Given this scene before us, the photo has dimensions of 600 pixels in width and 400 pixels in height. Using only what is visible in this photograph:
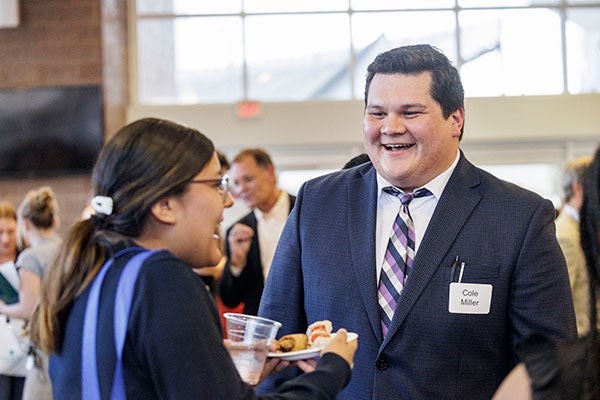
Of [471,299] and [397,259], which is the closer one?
[471,299]

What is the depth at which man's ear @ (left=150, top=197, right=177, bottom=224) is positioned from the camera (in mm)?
1749

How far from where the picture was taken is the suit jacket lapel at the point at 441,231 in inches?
89.4

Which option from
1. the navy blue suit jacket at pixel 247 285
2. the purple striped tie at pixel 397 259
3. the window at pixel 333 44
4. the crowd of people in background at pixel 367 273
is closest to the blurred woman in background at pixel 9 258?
the navy blue suit jacket at pixel 247 285

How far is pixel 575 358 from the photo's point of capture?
4.39 feet

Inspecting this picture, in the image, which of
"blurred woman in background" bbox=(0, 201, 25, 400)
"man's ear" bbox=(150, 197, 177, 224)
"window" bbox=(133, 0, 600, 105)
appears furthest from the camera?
"window" bbox=(133, 0, 600, 105)

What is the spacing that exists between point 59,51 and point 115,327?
7.08m

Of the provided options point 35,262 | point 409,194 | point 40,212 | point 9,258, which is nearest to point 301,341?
point 409,194

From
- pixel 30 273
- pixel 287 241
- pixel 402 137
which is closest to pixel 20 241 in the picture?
pixel 30 273

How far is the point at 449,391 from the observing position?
2258 mm

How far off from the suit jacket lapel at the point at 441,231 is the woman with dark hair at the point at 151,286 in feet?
1.38

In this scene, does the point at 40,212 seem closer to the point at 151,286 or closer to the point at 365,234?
the point at 365,234

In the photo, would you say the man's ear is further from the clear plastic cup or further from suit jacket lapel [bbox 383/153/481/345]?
suit jacket lapel [bbox 383/153/481/345]

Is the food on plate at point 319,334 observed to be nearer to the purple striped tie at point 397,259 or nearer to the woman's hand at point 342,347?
the woman's hand at point 342,347

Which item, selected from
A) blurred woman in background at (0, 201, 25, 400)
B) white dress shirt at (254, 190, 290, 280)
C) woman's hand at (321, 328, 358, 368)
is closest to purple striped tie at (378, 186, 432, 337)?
woman's hand at (321, 328, 358, 368)
